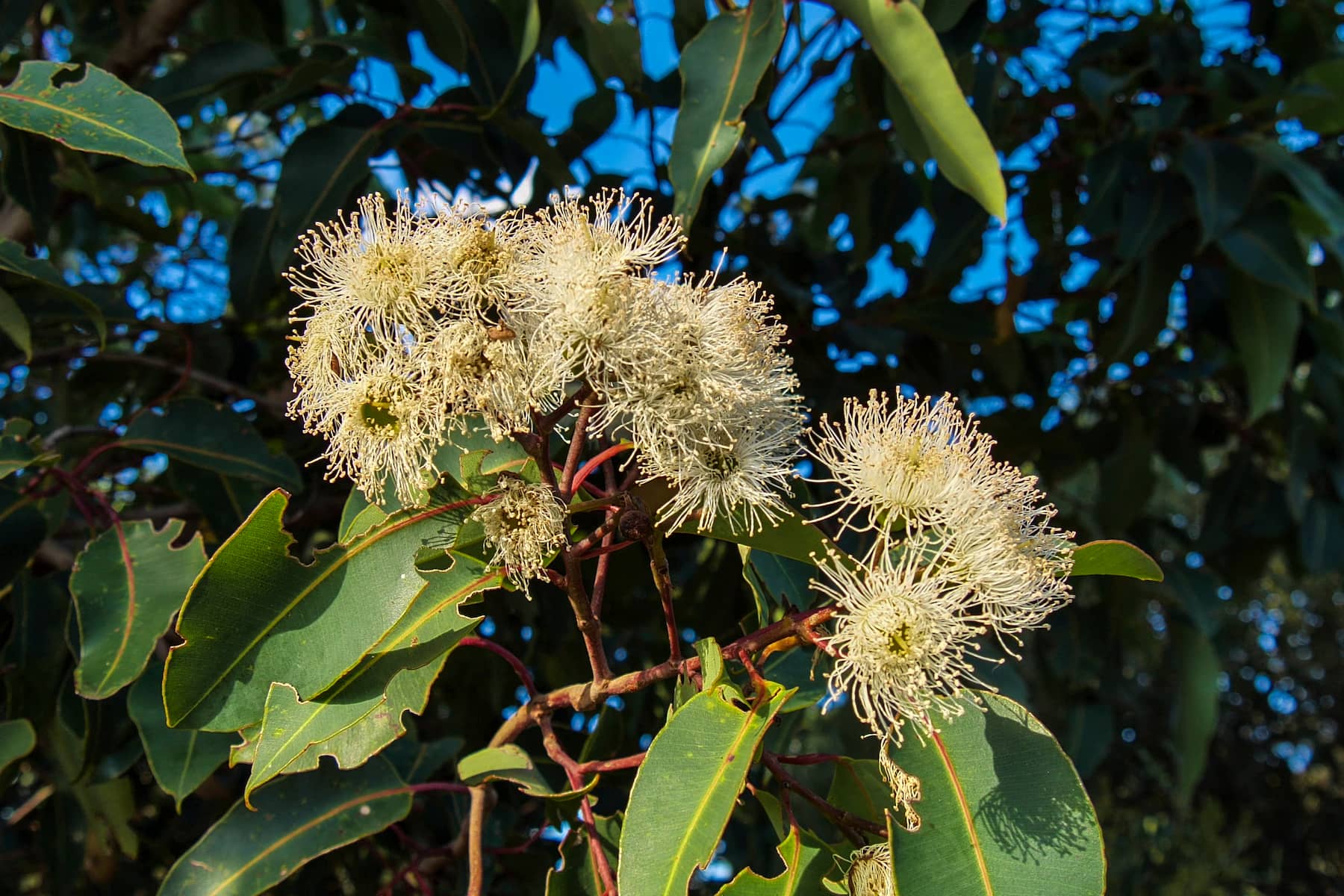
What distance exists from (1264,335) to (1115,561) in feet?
5.28

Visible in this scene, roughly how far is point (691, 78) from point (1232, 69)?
5.74 feet

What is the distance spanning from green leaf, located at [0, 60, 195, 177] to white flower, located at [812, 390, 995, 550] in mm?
807

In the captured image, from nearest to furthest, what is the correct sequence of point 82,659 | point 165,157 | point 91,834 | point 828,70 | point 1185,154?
point 165,157 → point 82,659 → point 91,834 → point 1185,154 → point 828,70

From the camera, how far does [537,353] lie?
99cm

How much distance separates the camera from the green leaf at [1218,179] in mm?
2154

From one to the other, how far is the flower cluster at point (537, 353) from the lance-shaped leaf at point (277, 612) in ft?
0.29

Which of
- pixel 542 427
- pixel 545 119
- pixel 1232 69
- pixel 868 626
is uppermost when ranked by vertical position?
pixel 1232 69

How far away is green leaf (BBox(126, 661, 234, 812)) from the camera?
4.40 feet

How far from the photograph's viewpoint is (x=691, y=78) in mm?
1546

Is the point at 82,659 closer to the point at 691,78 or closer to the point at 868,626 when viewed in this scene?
the point at 868,626

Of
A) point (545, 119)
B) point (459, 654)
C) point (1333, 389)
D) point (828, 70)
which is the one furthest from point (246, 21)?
point (1333, 389)

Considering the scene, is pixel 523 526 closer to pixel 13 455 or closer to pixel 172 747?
pixel 172 747

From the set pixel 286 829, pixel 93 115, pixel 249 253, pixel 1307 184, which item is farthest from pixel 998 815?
pixel 1307 184

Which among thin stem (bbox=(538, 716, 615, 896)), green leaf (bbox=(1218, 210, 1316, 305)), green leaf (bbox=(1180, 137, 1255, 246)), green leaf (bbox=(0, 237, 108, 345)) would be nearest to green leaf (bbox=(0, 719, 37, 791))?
green leaf (bbox=(0, 237, 108, 345))
